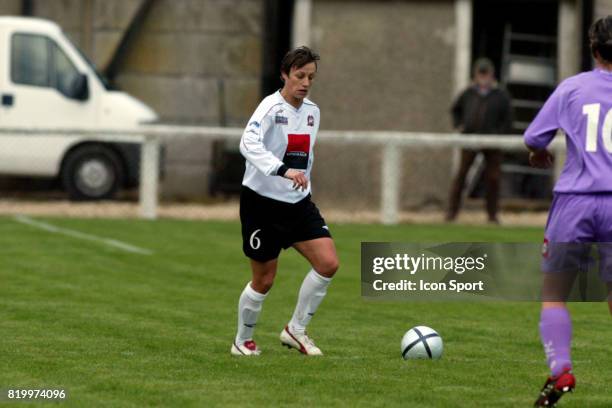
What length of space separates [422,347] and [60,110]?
13.3 metres

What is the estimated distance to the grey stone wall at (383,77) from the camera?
22.1m

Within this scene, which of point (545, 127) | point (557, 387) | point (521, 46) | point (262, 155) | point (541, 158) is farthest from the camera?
point (521, 46)

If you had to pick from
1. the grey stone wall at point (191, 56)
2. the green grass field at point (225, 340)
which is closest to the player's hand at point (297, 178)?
the green grass field at point (225, 340)

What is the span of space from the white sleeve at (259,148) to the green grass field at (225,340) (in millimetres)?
1081

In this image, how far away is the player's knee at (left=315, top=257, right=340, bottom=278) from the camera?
28.8ft

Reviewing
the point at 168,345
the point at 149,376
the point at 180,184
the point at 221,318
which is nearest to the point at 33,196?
the point at 180,184

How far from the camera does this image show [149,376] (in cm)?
789

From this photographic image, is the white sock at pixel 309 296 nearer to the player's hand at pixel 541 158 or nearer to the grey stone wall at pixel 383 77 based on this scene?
the player's hand at pixel 541 158

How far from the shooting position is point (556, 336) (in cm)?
682

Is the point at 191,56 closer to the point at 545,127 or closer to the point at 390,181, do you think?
the point at 390,181

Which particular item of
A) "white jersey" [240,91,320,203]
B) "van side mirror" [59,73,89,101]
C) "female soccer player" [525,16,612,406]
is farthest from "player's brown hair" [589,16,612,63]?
"van side mirror" [59,73,89,101]

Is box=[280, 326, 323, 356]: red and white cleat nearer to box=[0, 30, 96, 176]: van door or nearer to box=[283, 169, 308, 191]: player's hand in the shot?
box=[283, 169, 308, 191]: player's hand

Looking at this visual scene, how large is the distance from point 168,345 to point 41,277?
425 centimetres

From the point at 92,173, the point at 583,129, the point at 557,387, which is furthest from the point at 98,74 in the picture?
the point at 557,387
